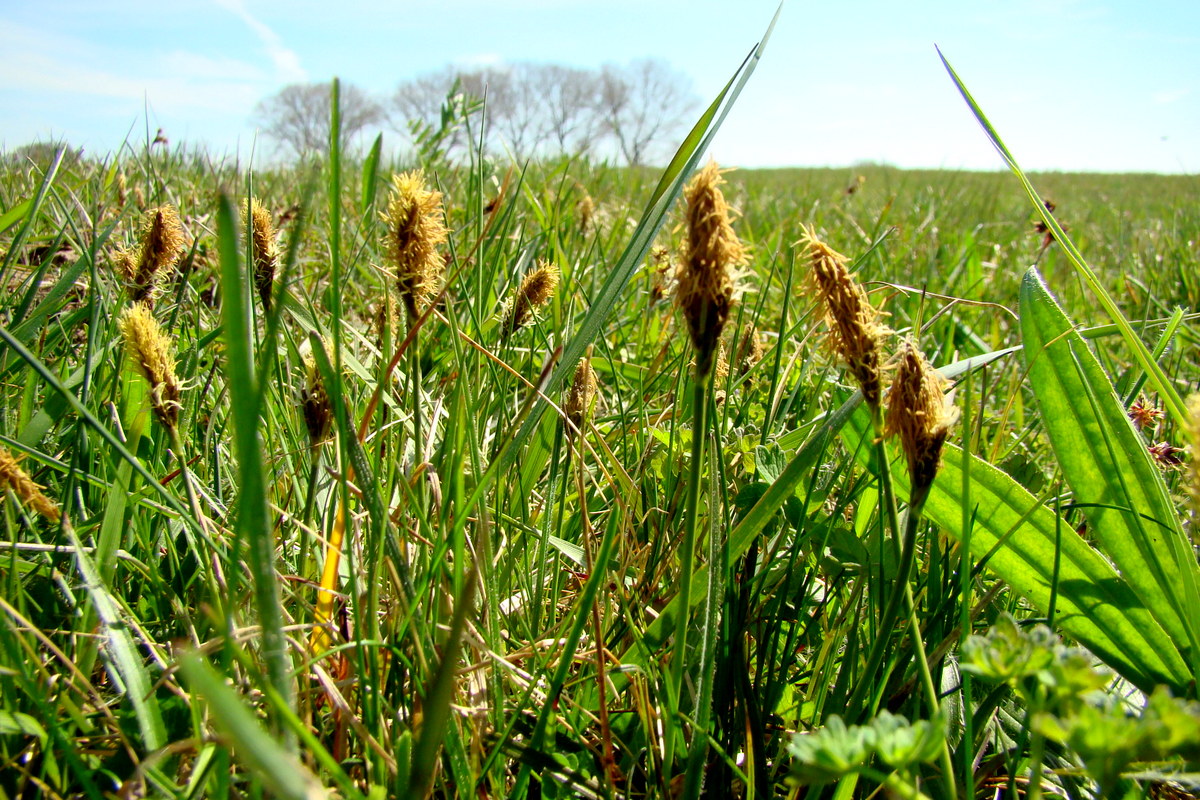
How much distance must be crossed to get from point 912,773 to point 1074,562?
54cm

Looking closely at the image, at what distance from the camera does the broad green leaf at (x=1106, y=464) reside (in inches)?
37.5

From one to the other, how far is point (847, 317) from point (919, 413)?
0.11 meters

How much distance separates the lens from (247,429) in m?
0.46

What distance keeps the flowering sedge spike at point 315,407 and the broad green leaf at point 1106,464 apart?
912mm

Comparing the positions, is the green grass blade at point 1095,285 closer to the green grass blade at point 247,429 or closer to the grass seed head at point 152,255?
the green grass blade at point 247,429

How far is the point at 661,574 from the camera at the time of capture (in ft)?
3.57

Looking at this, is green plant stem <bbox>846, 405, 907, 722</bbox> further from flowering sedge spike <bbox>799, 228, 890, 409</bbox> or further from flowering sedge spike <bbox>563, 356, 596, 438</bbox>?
flowering sedge spike <bbox>563, 356, 596, 438</bbox>

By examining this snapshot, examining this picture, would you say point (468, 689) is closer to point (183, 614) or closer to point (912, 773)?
point (183, 614)

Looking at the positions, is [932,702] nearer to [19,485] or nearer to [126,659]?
[126,659]

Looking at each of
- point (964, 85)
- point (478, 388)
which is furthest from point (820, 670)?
point (964, 85)

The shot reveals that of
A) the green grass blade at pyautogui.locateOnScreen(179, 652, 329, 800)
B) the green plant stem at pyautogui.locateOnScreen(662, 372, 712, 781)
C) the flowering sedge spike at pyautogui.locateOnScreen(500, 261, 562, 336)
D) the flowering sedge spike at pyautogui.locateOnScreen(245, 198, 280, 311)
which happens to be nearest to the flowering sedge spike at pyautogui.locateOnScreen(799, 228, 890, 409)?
the green plant stem at pyautogui.locateOnScreen(662, 372, 712, 781)

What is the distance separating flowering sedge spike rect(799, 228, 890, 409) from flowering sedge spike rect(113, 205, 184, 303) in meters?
0.96

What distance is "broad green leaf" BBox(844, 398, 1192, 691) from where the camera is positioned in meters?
0.96

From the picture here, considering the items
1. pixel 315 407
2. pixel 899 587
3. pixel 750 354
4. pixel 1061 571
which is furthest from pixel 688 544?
pixel 750 354
